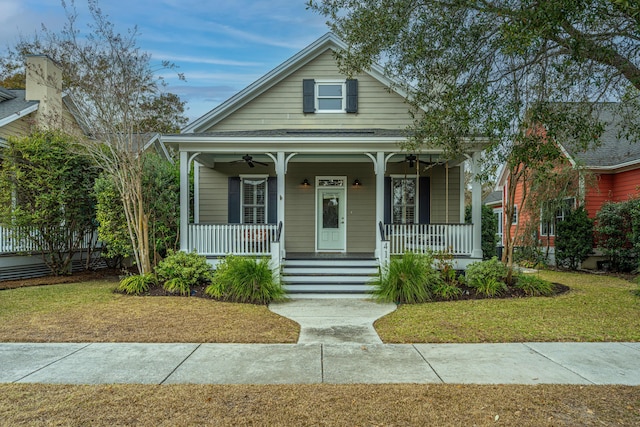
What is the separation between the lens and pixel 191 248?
413 inches

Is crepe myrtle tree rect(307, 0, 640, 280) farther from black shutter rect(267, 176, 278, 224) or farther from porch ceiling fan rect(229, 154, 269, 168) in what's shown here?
Result: black shutter rect(267, 176, 278, 224)

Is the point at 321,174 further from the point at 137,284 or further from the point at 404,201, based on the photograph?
the point at 137,284

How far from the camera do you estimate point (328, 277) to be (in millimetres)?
9992

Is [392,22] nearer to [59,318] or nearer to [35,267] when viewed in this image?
[59,318]

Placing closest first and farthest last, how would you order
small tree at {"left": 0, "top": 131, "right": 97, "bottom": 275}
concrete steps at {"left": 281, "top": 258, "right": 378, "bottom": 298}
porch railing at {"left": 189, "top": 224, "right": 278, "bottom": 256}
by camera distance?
concrete steps at {"left": 281, "top": 258, "right": 378, "bottom": 298}
porch railing at {"left": 189, "top": 224, "right": 278, "bottom": 256}
small tree at {"left": 0, "top": 131, "right": 97, "bottom": 275}

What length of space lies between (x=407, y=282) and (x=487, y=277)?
2.07 meters

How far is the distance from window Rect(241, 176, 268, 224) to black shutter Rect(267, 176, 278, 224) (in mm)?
140

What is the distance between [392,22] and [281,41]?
9.19m

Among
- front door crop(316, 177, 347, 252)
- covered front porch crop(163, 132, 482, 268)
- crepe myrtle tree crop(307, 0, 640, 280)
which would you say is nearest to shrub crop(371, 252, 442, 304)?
crepe myrtle tree crop(307, 0, 640, 280)

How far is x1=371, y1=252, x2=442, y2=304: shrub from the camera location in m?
8.48

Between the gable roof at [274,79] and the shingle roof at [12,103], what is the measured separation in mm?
5423

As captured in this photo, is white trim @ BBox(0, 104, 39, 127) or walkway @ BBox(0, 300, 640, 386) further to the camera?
white trim @ BBox(0, 104, 39, 127)

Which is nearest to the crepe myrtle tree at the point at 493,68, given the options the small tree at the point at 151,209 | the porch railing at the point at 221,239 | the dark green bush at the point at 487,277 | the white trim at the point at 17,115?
the dark green bush at the point at 487,277

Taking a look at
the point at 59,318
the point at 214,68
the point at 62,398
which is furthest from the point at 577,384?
the point at 214,68
